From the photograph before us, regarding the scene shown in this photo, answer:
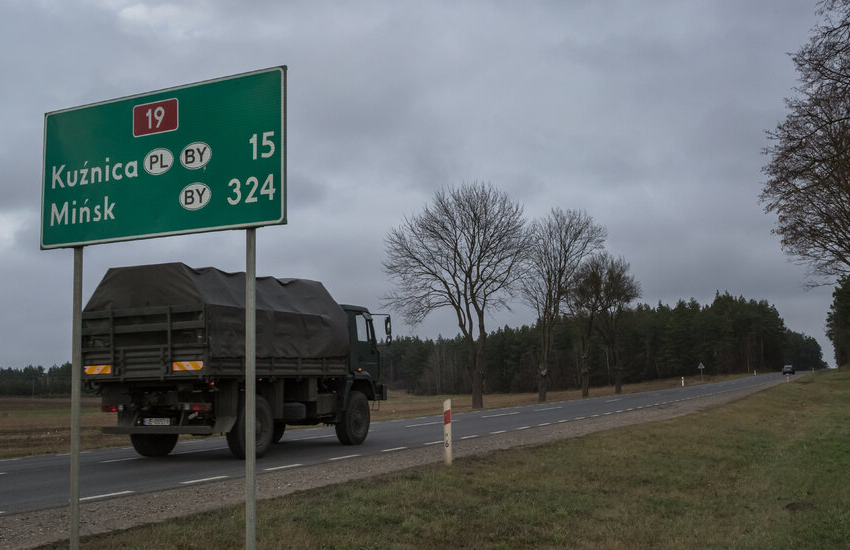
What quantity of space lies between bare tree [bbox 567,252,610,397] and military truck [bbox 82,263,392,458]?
39.0 metres

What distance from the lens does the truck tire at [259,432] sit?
13.2m

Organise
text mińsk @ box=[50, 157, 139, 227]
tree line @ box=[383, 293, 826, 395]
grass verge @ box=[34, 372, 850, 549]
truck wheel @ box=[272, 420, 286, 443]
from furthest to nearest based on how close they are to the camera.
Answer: tree line @ box=[383, 293, 826, 395], truck wheel @ box=[272, 420, 286, 443], grass verge @ box=[34, 372, 850, 549], text mińsk @ box=[50, 157, 139, 227]

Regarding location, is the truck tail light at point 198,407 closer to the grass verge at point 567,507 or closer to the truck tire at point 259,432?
the truck tire at point 259,432

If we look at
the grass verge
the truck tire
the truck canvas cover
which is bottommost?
the grass verge

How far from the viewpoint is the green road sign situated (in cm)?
477

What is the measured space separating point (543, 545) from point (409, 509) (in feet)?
5.24

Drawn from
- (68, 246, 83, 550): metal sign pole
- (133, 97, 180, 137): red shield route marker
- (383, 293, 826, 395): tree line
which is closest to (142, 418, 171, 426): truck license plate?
(68, 246, 83, 550): metal sign pole

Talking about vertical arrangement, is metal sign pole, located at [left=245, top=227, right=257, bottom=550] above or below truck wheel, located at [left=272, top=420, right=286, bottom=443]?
A: above

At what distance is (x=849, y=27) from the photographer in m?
10.8

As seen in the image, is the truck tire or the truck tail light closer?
the truck tail light

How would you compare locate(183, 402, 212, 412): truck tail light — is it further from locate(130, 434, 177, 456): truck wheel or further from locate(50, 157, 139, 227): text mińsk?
locate(50, 157, 139, 227): text mińsk

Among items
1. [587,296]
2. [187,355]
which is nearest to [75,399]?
[187,355]

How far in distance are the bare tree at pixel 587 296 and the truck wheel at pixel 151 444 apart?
39.6 metres

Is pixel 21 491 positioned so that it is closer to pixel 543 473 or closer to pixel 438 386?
pixel 543 473
